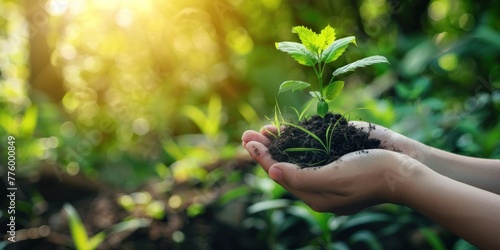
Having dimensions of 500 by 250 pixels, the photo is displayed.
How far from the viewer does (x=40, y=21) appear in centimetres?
287

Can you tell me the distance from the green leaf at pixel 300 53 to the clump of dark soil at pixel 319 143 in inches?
5.4

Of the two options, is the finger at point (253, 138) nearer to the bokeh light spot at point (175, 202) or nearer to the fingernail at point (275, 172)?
the fingernail at point (275, 172)

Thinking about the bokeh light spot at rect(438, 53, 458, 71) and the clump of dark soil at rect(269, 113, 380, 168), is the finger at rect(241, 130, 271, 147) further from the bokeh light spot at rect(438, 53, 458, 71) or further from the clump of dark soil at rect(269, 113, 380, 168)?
the bokeh light spot at rect(438, 53, 458, 71)

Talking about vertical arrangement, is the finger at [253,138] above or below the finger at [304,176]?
above

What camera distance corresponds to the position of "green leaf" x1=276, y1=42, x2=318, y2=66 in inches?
38.5

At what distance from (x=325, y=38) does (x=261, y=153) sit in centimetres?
25

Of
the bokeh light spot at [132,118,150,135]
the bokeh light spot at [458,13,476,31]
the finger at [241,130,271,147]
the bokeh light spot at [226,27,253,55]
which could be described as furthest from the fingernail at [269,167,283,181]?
the bokeh light spot at [226,27,253,55]

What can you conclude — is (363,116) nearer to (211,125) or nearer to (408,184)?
(211,125)

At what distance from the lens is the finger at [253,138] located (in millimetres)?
1094

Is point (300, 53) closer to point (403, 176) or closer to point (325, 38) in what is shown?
point (325, 38)

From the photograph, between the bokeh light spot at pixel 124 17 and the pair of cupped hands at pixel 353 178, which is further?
the bokeh light spot at pixel 124 17

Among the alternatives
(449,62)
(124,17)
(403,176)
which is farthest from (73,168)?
(449,62)

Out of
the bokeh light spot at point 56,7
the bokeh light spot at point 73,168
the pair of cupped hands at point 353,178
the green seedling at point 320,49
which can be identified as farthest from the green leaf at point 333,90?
the bokeh light spot at point 56,7

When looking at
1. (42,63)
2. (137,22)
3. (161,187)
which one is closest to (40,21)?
(42,63)
